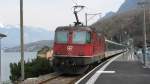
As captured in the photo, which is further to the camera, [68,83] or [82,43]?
[82,43]

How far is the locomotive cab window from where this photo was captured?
3164 centimetres

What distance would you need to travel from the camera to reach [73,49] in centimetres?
3114

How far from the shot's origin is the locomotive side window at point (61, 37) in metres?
31.8

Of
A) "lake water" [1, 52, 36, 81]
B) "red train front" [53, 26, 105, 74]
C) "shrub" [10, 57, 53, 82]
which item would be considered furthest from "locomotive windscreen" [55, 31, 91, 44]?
"shrub" [10, 57, 53, 82]

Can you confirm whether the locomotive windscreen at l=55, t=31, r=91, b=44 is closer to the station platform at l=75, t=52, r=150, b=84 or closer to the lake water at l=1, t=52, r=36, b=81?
the station platform at l=75, t=52, r=150, b=84

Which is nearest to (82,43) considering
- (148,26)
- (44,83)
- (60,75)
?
(60,75)

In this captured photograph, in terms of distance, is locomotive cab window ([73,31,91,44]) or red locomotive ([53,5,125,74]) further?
locomotive cab window ([73,31,91,44])

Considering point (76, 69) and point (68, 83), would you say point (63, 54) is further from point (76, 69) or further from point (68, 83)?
point (68, 83)

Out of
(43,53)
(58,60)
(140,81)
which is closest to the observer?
(140,81)

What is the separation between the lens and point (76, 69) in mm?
30797

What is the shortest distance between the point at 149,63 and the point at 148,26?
452 ft

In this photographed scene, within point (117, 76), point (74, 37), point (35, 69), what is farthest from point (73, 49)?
point (35, 69)

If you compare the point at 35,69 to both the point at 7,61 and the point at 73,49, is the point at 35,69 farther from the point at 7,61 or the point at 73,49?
the point at 7,61

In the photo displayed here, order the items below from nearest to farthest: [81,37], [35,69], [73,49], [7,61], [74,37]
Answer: [73,49] < [81,37] < [74,37] < [35,69] < [7,61]
